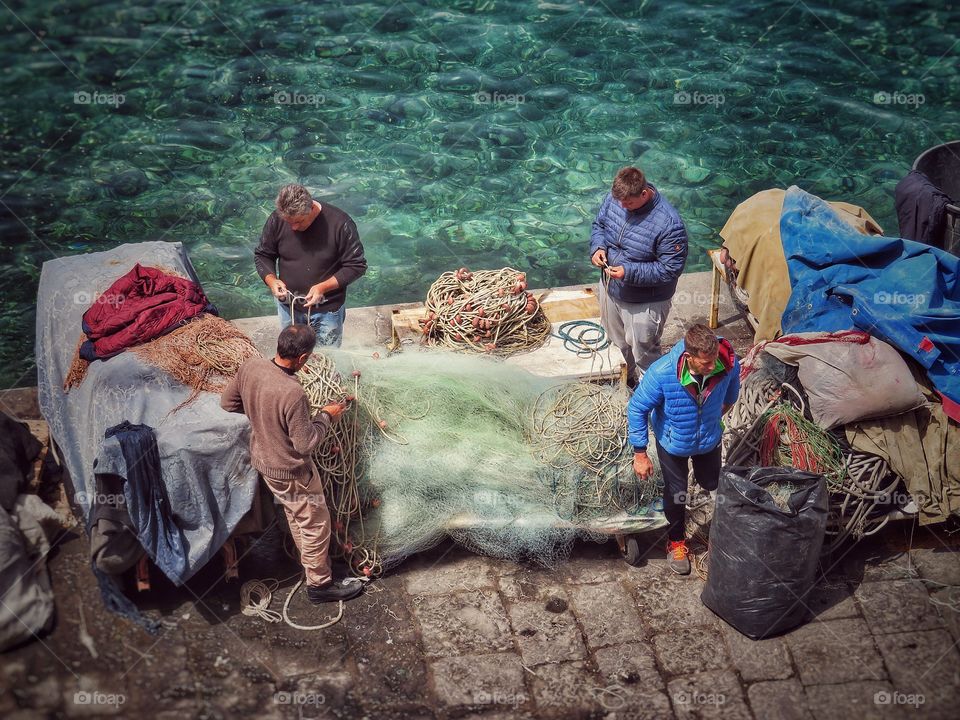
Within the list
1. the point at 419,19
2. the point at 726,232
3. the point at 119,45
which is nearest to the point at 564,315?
the point at 726,232

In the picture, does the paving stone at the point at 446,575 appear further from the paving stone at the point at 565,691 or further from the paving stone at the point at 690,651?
the paving stone at the point at 690,651

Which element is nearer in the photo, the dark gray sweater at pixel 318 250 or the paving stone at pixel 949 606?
the paving stone at pixel 949 606

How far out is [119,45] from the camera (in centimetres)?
1483

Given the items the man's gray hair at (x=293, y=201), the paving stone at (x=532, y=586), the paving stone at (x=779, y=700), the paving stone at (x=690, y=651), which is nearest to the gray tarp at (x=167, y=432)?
the man's gray hair at (x=293, y=201)

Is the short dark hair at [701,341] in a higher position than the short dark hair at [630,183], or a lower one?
lower

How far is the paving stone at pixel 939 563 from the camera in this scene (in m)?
6.18

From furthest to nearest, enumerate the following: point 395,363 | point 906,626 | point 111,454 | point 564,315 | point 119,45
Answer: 1. point 119,45
2. point 564,315
3. point 395,363
4. point 906,626
5. point 111,454

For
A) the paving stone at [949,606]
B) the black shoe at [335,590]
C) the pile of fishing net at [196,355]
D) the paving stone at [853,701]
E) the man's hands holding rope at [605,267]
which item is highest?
the pile of fishing net at [196,355]

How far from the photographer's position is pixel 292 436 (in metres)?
5.35

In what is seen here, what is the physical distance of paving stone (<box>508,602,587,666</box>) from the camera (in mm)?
5723

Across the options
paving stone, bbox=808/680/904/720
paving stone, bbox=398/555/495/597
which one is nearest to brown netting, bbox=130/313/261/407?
paving stone, bbox=398/555/495/597

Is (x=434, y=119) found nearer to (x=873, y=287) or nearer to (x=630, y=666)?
(x=873, y=287)

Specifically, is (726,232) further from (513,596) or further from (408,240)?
(408,240)

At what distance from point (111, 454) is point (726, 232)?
16.4ft
